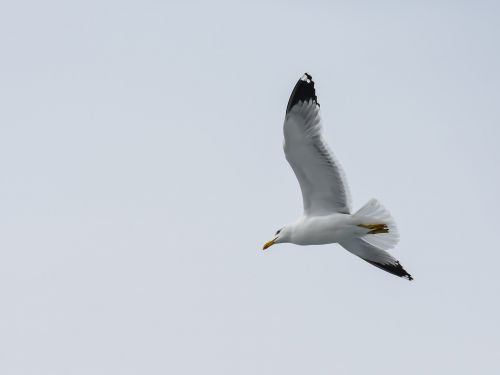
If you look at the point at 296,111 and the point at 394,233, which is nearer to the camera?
the point at 296,111

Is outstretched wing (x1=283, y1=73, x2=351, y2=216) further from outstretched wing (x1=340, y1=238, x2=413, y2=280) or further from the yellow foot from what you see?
outstretched wing (x1=340, y1=238, x2=413, y2=280)

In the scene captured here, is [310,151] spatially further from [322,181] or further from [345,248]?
[345,248]

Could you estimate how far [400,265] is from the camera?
1902cm

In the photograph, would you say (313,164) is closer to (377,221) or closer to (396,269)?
(377,221)

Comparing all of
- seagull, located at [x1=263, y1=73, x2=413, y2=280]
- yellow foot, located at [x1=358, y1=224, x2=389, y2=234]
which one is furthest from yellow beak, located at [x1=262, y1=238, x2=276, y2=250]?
yellow foot, located at [x1=358, y1=224, x2=389, y2=234]

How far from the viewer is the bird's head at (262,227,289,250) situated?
1803 cm

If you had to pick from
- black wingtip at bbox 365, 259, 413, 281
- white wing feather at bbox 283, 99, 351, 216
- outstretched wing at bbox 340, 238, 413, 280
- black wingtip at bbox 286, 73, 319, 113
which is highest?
black wingtip at bbox 286, 73, 319, 113

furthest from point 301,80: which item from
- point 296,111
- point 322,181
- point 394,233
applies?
point 394,233

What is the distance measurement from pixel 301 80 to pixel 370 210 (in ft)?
7.10

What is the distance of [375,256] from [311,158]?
2.59 meters

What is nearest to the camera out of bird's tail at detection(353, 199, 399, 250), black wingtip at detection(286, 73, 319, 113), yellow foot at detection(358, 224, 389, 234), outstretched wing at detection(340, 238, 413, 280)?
black wingtip at detection(286, 73, 319, 113)

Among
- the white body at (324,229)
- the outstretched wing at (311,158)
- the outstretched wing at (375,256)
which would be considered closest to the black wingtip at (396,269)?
the outstretched wing at (375,256)

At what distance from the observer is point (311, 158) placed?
55.9 ft

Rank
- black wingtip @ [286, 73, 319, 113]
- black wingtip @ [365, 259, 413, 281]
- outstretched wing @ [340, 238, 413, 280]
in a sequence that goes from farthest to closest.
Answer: black wingtip @ [365, 259, 413, 281] → outstretched wing @ [340, 238, 413, 280] → black wingtip @ [286, 73, 319, 113]
